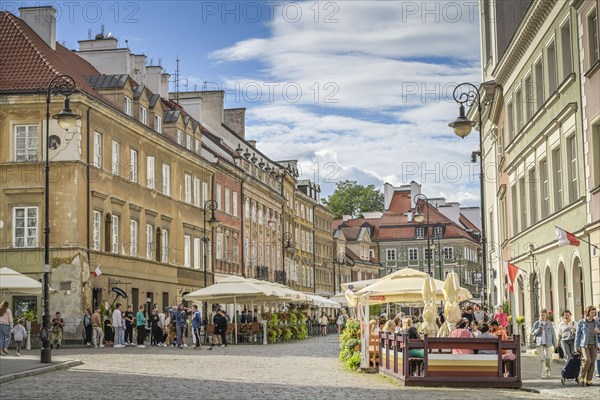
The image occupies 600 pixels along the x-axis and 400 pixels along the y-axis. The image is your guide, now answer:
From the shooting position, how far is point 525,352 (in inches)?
1384

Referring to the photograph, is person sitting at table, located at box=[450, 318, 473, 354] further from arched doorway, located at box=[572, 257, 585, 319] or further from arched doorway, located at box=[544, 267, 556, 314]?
arched doorway, located at box=[544, 267, 556, 314]

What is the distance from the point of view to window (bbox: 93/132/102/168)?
43094mm

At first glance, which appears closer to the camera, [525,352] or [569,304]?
[569,304]

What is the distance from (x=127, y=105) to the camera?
47656mm

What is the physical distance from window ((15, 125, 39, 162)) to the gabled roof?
5.69 metres

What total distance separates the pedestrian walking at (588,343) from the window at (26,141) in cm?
2726

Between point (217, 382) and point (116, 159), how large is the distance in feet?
87.9

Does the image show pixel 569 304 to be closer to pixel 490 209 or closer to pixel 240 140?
pixel 490 209

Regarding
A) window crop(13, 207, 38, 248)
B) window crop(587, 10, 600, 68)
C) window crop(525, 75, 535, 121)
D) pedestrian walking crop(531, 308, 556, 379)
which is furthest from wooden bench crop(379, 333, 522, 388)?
window crop(13, 207, 38, 248)

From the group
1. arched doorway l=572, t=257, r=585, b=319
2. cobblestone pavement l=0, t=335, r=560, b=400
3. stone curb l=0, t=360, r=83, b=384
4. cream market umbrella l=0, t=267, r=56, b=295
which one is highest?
cream market umbrella l=0, t=267, r=56, b=295

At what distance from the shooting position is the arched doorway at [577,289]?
27.6 m

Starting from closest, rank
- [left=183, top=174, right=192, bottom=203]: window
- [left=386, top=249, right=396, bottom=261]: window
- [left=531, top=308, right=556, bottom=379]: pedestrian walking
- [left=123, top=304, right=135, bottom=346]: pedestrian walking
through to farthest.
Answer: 1. [left=531, top=308, right=556, bottom=379]: pedestrian walking
2. [left=123, top=304, right=135, bottom=346]: pedestrian walking
3. [left=183, top=174, right=192, bottom=203]: window
4. [left=386, top=249, right=396, bottom=261]: window

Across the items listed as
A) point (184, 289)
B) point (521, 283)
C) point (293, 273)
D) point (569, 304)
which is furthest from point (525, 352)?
point (293, 273)

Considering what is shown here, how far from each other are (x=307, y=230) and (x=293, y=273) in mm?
9112
